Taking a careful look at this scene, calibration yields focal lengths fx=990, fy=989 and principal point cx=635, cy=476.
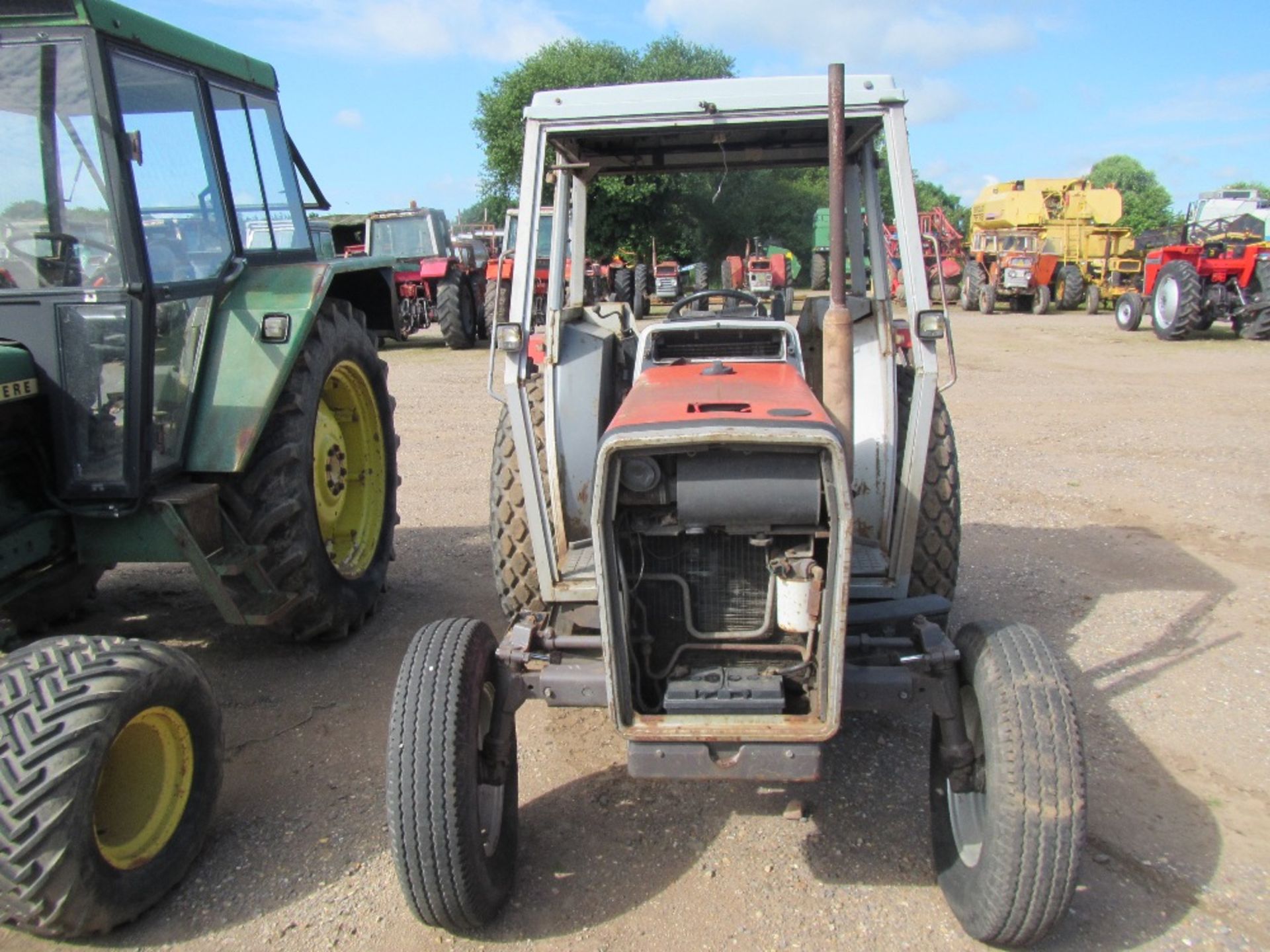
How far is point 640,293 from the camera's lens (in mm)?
17859

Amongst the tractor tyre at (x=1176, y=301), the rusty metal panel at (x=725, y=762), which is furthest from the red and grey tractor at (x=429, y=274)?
the rusty metal panel at (x=725, y=762)

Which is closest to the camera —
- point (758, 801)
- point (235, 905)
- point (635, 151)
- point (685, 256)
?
point (235, 905)

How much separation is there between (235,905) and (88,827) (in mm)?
503

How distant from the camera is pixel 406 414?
996 centimetres

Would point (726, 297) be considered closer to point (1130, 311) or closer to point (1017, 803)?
point (1017, 803)

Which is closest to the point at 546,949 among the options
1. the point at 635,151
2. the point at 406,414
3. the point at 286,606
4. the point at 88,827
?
the point at 88,827

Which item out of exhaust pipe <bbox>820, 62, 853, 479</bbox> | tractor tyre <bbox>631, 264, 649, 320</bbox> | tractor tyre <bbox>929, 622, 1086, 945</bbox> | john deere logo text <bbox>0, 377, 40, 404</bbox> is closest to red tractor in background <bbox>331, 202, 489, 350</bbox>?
tractor tyre <bbox>631, 264, 649, 320</bbox>

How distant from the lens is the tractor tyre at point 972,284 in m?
22.5

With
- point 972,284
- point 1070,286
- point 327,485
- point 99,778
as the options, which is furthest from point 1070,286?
point 99,778

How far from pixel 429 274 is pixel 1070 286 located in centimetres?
1374

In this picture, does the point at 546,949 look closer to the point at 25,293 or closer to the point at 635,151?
the point at 25,293

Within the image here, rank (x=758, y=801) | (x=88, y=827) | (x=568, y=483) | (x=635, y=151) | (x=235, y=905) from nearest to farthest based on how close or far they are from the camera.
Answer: (x=88, y=827), (x=235, y=905), (x=758, y=801), (x=568, y=483), (x=635, y=151)

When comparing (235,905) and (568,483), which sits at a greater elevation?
(568,483)

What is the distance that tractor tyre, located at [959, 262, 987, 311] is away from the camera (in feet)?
74.0
